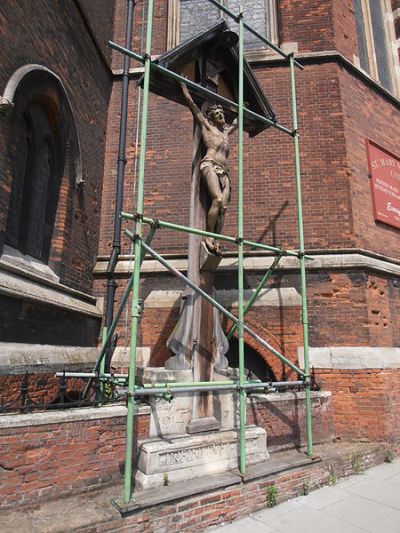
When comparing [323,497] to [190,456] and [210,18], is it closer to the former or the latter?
[190,456]

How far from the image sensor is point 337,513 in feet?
12.9

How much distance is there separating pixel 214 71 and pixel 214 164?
160cm

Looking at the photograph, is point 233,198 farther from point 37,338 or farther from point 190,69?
point 37,338

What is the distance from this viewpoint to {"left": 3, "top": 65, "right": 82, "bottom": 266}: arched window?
5703mm

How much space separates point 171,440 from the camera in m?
4.12

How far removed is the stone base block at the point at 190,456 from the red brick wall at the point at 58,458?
32cm

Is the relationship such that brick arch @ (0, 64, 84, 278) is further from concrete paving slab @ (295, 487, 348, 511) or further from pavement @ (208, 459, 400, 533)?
concrete paving slab @ (295, 487, 348, 511)

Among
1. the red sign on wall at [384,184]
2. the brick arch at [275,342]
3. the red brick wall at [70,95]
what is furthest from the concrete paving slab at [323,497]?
the red sign on wall at [384,184]

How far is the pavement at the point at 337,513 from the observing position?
3.62 m

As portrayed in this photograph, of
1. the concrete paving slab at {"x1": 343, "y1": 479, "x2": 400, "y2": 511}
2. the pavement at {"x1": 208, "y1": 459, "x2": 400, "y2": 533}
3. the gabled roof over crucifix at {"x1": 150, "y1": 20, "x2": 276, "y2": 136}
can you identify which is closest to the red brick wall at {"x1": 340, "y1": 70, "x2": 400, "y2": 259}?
the gabled roof over crucifix at {"x1": 150, "y1": 20, "x2": 276, "y2": 136}

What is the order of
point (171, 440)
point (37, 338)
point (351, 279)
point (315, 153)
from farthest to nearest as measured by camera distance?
point (315, 153)
point (351, 279)
point (37, 338)
point (171, 440)

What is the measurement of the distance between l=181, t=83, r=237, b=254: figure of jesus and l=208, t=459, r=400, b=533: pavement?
2.92 metres

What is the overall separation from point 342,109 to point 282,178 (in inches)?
75.6

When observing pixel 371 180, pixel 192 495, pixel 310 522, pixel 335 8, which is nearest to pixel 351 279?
pixel 371 180
